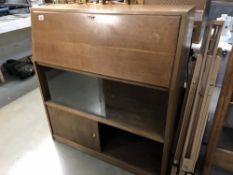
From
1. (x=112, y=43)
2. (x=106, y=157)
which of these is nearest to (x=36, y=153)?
(x=106, y=157)

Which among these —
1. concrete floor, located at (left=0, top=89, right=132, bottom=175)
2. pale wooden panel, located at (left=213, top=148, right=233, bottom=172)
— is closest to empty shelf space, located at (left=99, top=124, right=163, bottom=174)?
concrete floor, located at (left=0, top=89, right=132, bottom=175)

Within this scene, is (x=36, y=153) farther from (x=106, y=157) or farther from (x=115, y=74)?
(x=115, y=74)

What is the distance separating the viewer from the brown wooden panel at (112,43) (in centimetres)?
97

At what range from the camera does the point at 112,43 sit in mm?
1099

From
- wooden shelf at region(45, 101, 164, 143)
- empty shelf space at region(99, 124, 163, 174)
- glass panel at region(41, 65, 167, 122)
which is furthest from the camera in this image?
empty shelf space at region(99, 124, 163, 174)

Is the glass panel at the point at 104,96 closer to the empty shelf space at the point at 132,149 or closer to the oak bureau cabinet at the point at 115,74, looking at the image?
the oak bureau cabinet at the point at 115,74

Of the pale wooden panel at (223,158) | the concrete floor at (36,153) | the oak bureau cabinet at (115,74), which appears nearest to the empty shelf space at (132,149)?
the oak bureau cabinet at (115,74)

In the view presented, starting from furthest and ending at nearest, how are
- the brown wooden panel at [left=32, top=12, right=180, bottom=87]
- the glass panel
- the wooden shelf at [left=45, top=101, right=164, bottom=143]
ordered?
1. the glass panel
2. the wooden shelf at [left=45, top=101, right=164, bottom=143]
3. the brown wooden panel at [left=32, top=12, right=180, bottom=87]

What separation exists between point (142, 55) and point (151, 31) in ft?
0.42

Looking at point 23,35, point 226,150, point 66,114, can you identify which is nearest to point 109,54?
point 66,114

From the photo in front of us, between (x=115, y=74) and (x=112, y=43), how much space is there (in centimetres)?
18

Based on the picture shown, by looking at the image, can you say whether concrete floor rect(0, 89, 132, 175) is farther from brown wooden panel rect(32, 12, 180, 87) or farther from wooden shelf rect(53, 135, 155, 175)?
brown wooden panel rect(32, 12, 180, 87)

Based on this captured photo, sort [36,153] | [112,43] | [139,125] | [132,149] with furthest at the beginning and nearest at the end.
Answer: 1. [36,153]
2. [132,149]
3. [139,125]
4. [112,43]

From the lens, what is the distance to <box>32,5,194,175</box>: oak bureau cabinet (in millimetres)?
990
